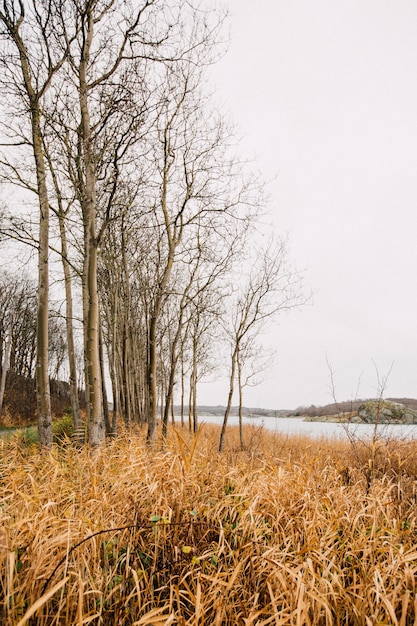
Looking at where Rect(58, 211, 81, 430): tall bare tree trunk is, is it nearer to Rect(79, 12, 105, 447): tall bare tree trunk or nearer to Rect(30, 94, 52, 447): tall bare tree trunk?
Rect(30, 94, 52, 447): tall bare tree trunk

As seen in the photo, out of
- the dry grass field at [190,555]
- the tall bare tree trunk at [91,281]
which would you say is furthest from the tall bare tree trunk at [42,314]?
the dry grass field at [190,555]

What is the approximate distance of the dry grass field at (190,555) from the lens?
2.01 metres

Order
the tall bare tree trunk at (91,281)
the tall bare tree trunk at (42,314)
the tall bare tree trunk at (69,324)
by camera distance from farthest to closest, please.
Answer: the tall bare tree trunk at (69,324) → the tall bare tree trunk at (42,314) → the tall bare tree trunk at (91,281)

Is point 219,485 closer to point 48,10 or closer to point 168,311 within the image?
point 48,10

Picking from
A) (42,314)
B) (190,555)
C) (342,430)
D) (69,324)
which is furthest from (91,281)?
(342,430)

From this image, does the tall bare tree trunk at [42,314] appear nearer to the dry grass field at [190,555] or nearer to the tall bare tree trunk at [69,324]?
the dry grass field at [190,555]

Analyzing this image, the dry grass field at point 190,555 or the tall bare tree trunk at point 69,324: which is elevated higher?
the tall bare tree trunk at point 69,324

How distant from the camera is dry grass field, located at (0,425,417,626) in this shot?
6.58 feet

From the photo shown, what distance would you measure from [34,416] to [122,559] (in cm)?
2136

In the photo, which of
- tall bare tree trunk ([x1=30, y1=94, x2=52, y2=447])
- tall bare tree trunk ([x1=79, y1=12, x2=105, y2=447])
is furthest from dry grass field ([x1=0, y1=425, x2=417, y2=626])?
tall bare tree trunk ([x1=30, y1=94, x2=52, y2=447])

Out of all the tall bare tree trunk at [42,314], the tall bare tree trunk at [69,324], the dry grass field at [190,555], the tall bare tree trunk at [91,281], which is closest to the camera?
the dry grass field at [190,555]

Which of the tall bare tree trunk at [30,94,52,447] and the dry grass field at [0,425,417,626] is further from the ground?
the tall bare tree trunk at [30,94,52,447]

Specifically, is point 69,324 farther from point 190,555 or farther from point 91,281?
point 190,555

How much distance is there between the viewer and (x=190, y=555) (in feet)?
8.87
